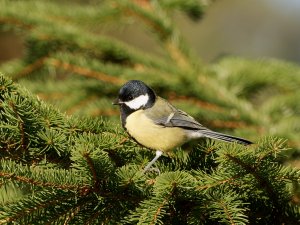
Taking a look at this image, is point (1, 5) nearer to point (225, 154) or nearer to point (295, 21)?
point (225, 154)

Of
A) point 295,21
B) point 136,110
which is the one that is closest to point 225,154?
point 136,110

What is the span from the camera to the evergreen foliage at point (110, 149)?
57.5 inches

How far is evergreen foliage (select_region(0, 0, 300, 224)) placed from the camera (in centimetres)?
146

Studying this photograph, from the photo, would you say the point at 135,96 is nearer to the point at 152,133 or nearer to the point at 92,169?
the point at 152,133

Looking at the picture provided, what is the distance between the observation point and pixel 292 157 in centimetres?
267

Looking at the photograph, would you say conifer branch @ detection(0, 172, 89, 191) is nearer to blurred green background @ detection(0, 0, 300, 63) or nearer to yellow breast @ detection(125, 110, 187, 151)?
yellow breast @ detection(125, 110, 187, 151)

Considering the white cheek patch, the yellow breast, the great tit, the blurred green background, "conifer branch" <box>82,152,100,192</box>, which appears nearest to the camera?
"conifer branch" <box>82,152,100,192</box>

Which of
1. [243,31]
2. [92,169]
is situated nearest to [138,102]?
[92,169]

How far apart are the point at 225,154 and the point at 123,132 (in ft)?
2.33

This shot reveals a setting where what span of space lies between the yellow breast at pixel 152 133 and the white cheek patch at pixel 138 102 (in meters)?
0.04

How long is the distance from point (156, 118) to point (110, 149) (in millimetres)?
935

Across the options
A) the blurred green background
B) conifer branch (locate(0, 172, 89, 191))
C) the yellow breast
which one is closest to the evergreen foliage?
conifer branch (locate(0, 172, 89, 191))

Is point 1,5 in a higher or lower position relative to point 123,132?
higher

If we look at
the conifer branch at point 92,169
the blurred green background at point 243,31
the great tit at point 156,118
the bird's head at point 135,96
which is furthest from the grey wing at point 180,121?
the blurred green background at point 243,31
